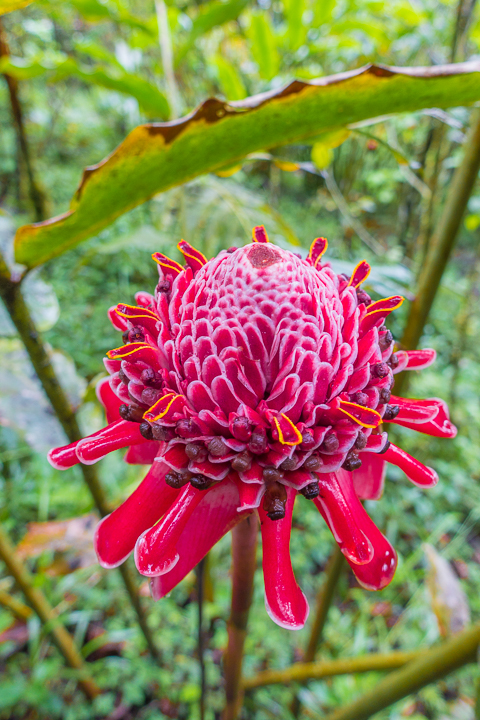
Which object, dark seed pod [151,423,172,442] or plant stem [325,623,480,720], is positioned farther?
plant stem [325,623,480,720]

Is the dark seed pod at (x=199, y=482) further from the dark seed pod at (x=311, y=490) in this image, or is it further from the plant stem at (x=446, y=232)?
the plant stem at (x=446, y=232)

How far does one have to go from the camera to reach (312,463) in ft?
1.24

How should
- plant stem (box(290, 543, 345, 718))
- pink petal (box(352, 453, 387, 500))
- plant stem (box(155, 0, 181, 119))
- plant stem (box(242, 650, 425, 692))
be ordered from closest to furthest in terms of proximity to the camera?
pink petal (box(352, 453, 387, 500)) → plant stem (box(242, 650, 425, 692)) → plant stem (box(290, 543, 345, 718)) → plant stem (box(155, 0, 181, 119))

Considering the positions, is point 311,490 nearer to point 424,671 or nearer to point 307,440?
point 307,440

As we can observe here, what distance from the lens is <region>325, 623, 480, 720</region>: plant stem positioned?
1.85 ft

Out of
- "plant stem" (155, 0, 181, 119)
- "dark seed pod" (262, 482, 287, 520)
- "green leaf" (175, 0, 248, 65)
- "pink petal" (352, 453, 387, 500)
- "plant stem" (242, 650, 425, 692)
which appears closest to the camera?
"dark seed pod" (262, 482, 287, 520)

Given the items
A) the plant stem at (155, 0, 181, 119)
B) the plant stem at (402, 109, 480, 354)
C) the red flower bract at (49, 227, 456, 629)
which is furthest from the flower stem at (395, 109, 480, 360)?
the plant stem at (155, 0, 181, 119)

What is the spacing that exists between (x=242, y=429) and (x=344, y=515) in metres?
0.13

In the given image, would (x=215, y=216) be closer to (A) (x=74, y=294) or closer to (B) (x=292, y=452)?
(B) (x=292, y=452)

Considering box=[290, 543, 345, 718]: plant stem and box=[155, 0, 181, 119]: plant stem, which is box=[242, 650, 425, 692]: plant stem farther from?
box=[155, 0, 181, 119]: plant stem

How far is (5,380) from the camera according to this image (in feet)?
2.92

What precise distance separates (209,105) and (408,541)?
2201mm

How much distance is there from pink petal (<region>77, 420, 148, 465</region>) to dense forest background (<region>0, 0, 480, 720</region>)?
0.28 metres

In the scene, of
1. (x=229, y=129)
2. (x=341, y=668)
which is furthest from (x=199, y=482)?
(x=341, y=668)
